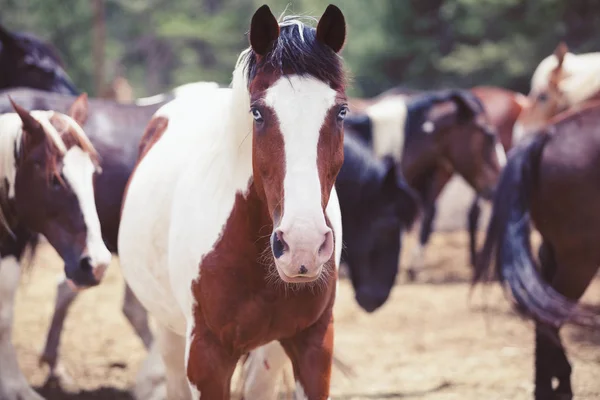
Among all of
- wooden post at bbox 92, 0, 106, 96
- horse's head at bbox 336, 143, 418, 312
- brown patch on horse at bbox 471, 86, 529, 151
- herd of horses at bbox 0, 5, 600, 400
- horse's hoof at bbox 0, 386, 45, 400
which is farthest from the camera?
wooden post at bbox 92, 0, 106, 96

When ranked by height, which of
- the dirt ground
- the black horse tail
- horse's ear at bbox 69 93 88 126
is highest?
horse's ear at bbox 69 93 88 126

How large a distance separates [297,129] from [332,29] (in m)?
0.41

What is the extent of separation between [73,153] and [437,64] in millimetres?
12928

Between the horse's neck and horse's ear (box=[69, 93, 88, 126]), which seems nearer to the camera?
the horse's neck

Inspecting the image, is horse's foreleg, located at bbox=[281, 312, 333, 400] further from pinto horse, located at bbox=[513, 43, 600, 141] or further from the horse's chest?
pinto horse, located at bbox=[513, 43, 600, 141]

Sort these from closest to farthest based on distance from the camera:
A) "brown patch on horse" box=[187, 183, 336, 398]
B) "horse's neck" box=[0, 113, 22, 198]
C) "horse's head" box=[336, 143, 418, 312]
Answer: "brown patch on horse" box=[187, 183, 336, 398], "horse's neck" box=[0, 113, 22, 198], "horse's head" box=[336, 143, 418, 312]

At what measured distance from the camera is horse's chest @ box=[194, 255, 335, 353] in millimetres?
2559

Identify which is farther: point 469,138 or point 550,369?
point 469,138

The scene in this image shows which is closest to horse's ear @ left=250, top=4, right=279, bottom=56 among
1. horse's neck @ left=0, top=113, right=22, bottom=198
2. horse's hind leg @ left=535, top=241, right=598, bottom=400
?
horse's neck @ left=0, top=113, right=22, bottom=198

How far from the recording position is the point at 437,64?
15477 mm

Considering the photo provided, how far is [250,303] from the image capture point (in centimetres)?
256

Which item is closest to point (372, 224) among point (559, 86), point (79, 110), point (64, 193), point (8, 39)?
point (79, 110)

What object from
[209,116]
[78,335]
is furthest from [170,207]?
[78,335]

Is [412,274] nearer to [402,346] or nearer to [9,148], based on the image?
[402,346]
